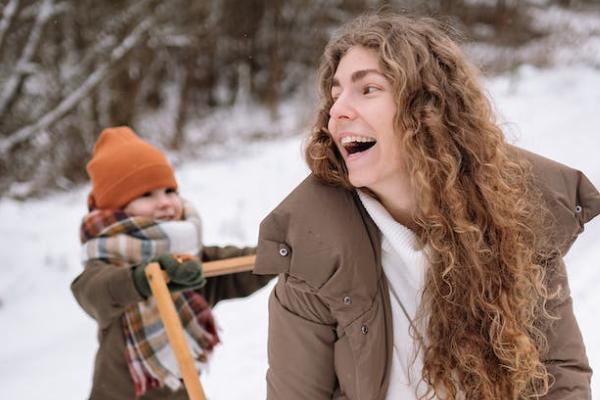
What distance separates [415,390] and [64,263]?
14.6 feet

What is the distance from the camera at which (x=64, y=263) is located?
530 cm

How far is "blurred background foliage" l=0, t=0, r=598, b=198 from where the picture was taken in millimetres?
5520

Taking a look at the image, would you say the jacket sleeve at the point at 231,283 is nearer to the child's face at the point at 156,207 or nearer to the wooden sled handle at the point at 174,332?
the child's face at the point at 156,207

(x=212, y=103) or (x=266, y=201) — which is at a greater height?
(x=212, y=103)

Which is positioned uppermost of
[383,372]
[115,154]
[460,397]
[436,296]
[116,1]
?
[116,1]

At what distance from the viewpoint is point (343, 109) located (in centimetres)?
158

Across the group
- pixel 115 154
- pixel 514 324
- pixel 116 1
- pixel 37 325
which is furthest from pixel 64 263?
pixel 514 324

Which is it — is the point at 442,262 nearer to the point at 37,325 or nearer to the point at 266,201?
the point at 37,325

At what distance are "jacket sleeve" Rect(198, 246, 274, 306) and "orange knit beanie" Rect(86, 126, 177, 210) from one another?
44 cm

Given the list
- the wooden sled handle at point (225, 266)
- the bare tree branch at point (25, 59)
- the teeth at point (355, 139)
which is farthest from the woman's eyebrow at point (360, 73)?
the bare tree branch at point (25, 59)

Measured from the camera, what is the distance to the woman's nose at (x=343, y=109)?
5.17 feet

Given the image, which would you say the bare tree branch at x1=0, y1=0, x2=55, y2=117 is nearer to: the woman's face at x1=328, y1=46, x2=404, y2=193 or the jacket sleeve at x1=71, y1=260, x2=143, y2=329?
the jacket sleeve at x1=71, y1=260, x2=143, y2=329

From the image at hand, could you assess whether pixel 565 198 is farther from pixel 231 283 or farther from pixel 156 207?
pixel 156 207

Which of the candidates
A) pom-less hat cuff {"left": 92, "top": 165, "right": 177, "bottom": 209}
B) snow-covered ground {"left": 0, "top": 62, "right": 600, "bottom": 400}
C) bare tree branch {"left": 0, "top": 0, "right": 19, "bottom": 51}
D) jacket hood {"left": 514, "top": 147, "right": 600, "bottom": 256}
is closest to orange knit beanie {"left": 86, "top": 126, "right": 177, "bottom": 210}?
pom-less hat cuff {"left": 92, "top": 165, "right": 177, "bottom": 209}
